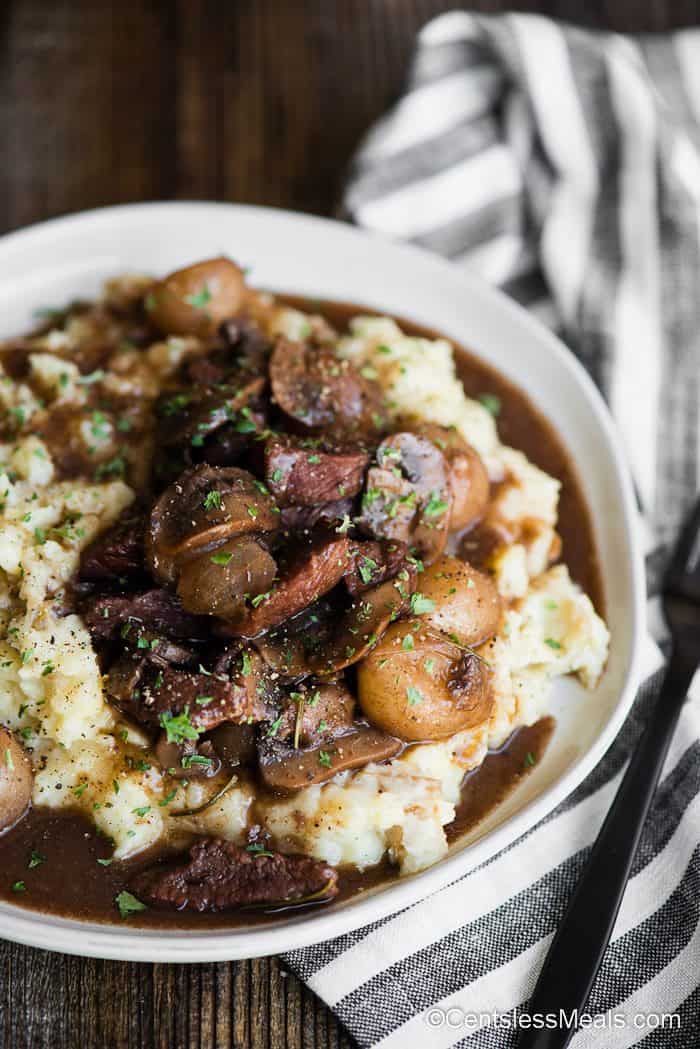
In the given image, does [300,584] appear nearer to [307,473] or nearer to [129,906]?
[307,473]

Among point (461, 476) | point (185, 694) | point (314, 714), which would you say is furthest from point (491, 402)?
point (185, 694)

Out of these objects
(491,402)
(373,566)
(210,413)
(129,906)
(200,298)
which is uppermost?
(200,298)

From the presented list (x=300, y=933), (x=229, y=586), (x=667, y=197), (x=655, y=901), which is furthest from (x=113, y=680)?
(x=667, y=197)

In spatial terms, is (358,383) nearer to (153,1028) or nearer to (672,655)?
(672,655)

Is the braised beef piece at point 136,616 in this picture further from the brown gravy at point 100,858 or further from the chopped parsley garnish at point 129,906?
the chopped parsley garnish at point 129,906

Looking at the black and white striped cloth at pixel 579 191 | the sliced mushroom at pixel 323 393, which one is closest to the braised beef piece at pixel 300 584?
the sliced mushroom at pixel 323 393

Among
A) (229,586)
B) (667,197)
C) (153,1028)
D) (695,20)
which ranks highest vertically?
(695,20)

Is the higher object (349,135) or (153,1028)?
(349,135)
